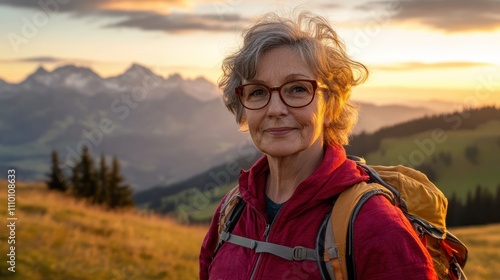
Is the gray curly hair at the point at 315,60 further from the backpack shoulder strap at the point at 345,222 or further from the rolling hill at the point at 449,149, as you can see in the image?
the rolling hill at the point at 449,149

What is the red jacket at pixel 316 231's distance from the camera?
9.39 ft

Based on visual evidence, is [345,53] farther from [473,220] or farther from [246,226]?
[473,220]

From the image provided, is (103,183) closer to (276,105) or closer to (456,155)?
(456,155)

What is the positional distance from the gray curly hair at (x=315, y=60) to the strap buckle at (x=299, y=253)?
0.76 m

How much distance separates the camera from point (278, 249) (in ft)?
10.7

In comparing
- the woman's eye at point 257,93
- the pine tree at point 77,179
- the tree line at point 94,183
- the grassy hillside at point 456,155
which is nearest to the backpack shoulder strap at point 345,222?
the woman's eye at point 257,93

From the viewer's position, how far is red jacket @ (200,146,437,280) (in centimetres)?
286

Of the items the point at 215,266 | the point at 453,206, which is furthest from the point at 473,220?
the point at 215,266

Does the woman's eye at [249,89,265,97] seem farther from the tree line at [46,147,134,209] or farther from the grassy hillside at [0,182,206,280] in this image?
the tree line at [46,147,134,209]

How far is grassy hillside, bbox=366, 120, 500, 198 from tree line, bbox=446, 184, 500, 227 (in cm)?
1670

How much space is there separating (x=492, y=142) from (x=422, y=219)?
69159mm

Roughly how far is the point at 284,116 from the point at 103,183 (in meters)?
47.2

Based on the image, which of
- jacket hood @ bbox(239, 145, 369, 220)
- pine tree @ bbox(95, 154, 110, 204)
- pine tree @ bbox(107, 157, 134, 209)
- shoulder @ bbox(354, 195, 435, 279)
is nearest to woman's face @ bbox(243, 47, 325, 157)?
jacket hood @ bbox(239, 145, 369, 220)

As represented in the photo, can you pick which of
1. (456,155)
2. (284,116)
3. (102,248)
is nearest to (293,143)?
(284,116)
